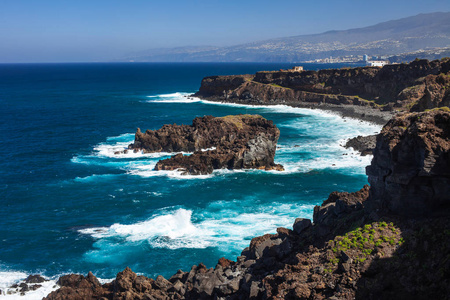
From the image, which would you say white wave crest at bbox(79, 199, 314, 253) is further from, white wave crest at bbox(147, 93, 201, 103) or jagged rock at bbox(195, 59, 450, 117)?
white wave crest at bbox(147, 93, 201, 103)

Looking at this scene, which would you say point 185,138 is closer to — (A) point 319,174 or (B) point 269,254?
(A) point 319,174

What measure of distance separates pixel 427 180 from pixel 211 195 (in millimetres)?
31920

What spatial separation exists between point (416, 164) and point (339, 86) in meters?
118

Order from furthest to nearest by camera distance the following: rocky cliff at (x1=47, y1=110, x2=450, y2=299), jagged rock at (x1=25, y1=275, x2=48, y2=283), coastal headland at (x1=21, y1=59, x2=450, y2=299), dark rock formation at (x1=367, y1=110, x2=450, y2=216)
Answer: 1. jagged rock at (x1=25, y1=275, x2=48, y2=283)
2. dark rock formation at (x1=367, y1=110, x2=450, y2=216)
3. coastal headland at (x1=21, y1=59, x2=450, y2=299)
4. rocky cliff at (x1=47, y1=110, x2=450, y2=299)

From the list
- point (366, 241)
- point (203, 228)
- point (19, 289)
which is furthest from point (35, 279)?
point (366, 241)

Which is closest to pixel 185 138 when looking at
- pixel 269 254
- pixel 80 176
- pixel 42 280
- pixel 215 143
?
pixel 215 143

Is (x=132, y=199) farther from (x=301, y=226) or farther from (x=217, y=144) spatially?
(x=301, y=226)

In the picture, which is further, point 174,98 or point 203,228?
point 174,98

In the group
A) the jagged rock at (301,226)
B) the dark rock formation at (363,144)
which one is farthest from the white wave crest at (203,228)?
the dark rock formation at (363,144)

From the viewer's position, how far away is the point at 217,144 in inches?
2680

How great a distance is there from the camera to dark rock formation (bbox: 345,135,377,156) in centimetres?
6948

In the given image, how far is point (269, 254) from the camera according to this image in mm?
25797

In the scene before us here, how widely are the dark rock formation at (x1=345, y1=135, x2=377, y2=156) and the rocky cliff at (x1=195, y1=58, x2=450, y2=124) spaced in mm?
26948

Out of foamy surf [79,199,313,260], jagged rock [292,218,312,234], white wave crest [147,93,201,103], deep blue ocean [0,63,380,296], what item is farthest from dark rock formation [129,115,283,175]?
white wave crest [147,93,201,103]
